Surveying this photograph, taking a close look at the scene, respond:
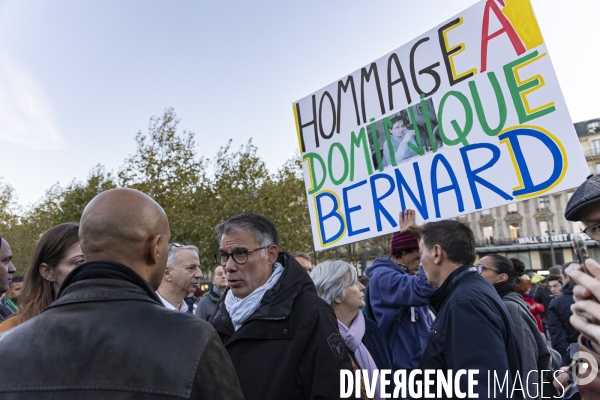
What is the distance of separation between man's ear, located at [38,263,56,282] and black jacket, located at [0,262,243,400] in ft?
3.60

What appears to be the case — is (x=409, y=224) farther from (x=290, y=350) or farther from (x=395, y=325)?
(x=290, y=350)

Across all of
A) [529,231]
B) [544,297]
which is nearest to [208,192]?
[544,297]

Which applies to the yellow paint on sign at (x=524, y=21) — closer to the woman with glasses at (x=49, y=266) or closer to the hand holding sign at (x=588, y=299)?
the hand holding sign at (x=588, y=299)

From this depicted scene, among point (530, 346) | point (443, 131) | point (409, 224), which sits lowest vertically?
point (530, 346)

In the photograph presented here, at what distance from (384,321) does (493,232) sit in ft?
199

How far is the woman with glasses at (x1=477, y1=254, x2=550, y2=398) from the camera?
338 cm

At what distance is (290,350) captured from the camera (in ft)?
8.01

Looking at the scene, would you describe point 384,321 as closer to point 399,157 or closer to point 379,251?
point 399,157

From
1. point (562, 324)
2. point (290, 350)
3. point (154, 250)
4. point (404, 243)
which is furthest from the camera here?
point (562, 324)

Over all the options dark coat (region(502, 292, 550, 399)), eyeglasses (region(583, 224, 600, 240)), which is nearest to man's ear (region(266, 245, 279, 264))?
eyeglasses (region(583, 224, 600, 240))

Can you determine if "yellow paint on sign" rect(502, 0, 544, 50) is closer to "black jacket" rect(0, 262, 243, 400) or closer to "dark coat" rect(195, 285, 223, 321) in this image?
"black jacket" rect(0, 262, 243, 400)

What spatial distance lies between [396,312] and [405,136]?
1.40 metres

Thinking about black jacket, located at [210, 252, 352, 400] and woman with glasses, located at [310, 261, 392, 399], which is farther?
woman with glasses, located at [310, 261, 392, 399]

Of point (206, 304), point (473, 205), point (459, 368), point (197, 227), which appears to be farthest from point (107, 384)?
point (197, 227)
